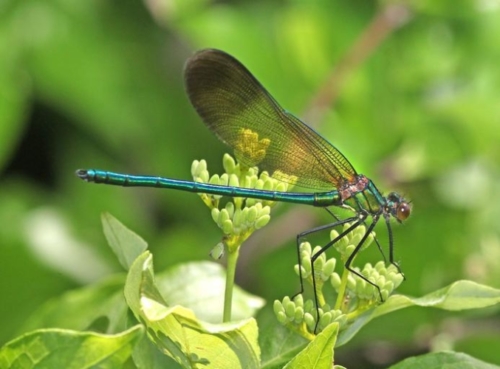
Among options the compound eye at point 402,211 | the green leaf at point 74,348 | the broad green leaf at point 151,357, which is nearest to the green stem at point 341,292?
the broad green leaf at point 151,357

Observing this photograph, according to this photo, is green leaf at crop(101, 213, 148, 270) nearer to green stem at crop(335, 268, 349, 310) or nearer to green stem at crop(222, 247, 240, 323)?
green stem at crop(222, 247, 240, 323)

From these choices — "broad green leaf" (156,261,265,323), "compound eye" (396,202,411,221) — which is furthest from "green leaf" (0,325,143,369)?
"compound eye" (396,202,411,221)

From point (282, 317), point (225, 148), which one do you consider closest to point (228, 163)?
point (282, 317)

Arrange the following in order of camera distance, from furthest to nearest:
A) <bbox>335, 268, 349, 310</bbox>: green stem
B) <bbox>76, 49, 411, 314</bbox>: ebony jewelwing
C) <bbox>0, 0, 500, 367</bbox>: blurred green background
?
<bbox>0, 0, 500, 367</bbox>: blurred green background → <bbox>76, 49, 411, 314</bbox>: ebony jewelwing → <bbox>335, 268, 349, 310</bbox>: green stem

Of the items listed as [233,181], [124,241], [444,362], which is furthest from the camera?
[233,181]

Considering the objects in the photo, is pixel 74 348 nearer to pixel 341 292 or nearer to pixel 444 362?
pixel 341 292

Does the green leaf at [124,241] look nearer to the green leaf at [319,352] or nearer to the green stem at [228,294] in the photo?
the green stem at [228,294]
